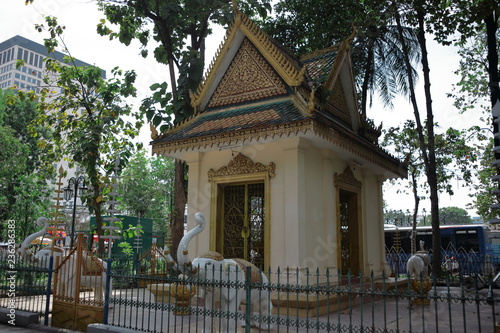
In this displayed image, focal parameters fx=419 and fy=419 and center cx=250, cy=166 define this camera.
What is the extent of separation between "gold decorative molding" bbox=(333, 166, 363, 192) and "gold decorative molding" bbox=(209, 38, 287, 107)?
2408mm

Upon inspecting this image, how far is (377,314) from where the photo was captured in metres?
8.34

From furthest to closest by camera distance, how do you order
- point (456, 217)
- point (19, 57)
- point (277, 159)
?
point (456, 217), point (19, 57), point (277, 159)

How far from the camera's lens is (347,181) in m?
10.4

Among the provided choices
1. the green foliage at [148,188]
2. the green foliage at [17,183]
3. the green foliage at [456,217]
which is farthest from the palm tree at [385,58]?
the green foliage at [456,217]

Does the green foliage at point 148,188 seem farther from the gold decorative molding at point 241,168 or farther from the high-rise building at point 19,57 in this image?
the gold decorative molding at point 241,168

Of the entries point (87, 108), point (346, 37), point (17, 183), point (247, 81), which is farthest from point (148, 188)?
point (247, 81)

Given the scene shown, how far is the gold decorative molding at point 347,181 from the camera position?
9902mm

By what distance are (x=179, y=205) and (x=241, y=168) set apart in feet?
15.2

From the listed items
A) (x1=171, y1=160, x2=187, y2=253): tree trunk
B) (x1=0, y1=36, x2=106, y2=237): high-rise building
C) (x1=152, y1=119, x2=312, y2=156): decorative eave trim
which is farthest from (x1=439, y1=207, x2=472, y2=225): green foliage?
(x1=152, y1=119, x2=312, y2=156): decorative eave trim

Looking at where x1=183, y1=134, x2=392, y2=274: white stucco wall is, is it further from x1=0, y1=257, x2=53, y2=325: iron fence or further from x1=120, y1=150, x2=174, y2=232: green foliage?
x1=120, y1=150, x2=174, y2=232: green foliage

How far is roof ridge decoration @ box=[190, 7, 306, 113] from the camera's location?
366 inches

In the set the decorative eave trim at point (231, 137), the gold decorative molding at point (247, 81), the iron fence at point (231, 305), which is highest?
the gold decorative molding at point (247, 81)

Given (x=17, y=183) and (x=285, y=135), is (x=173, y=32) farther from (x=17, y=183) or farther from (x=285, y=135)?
(x=17, y=183)

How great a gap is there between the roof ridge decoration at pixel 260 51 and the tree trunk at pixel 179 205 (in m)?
3.29
